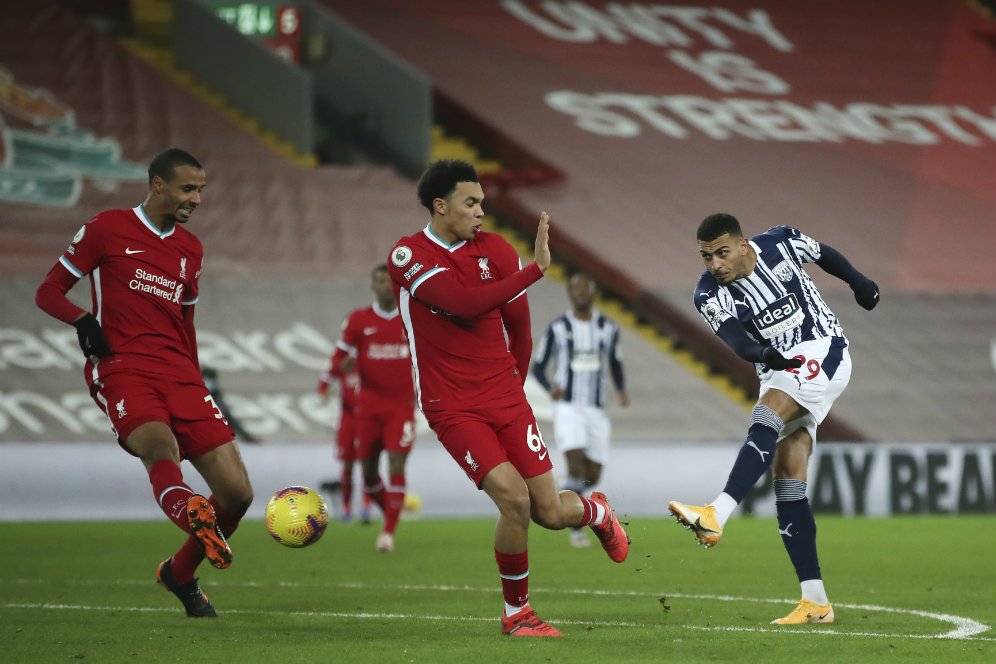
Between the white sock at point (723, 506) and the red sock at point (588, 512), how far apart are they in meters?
0.58

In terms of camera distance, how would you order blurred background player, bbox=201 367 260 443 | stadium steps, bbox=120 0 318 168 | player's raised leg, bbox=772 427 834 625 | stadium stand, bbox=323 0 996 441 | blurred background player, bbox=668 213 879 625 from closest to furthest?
blurred background player, bbox=668 213 879 625, player's raised leg, bbox=772 427 834 625, blurred background player, bbox=201 367 260 443, stadium stand, bbox=323 0 996 441, stadium steps, bbox=120 0 318 168

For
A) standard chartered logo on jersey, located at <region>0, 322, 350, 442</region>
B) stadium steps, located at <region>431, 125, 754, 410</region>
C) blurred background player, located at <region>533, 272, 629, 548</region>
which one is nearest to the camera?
blurred background player, located at <region>533, 272, 629, 548</region>

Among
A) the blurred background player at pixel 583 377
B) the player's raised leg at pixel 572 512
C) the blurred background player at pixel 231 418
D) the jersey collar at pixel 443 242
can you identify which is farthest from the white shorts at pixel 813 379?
the blurred background player at pixel 231 418

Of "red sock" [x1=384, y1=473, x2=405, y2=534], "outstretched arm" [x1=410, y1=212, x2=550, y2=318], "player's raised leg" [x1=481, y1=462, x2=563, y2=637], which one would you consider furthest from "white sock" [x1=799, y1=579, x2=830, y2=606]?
"red sock" [x1=384, y1=473, x2=405, y2=534]

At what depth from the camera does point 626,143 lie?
2641 cm

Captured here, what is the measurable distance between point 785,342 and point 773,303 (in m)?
0.21

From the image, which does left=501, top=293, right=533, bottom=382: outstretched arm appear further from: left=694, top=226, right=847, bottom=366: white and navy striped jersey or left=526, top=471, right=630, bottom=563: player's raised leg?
left=694, top=226, right=847, bottom=366: white and navy striped jersey

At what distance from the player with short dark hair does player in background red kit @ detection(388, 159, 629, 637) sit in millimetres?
7030

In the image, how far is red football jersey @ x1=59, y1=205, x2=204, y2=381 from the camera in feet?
25.3

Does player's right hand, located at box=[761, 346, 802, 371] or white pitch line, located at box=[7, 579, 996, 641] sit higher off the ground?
player's right hand, located at box=[761, 346, 802, 371]

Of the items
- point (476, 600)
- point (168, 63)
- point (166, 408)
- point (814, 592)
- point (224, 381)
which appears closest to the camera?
point (166, 408)

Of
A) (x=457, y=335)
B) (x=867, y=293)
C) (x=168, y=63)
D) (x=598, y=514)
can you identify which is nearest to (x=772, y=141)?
(x=168, y=63)

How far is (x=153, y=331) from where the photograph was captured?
779 cm

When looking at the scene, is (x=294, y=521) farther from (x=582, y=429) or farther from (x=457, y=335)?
(x=582, y=429)
